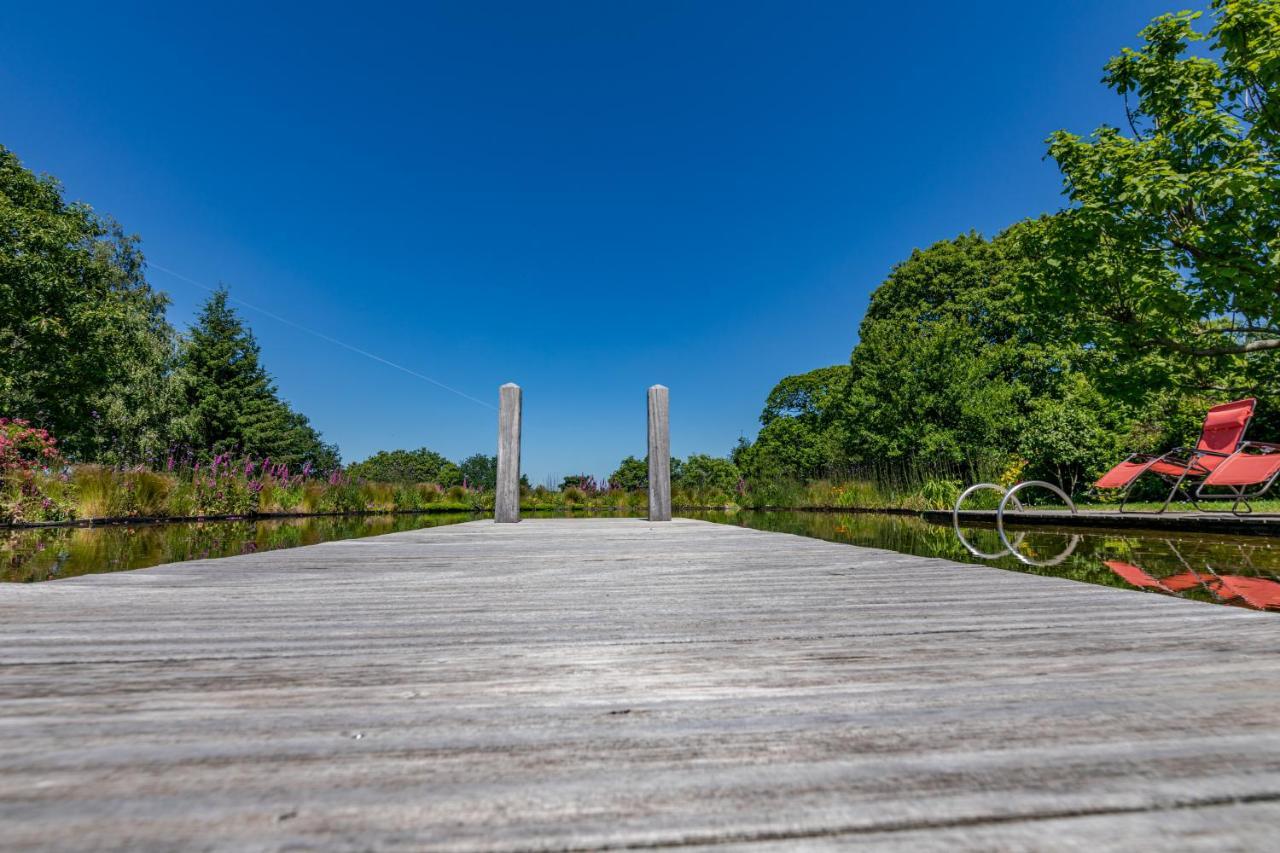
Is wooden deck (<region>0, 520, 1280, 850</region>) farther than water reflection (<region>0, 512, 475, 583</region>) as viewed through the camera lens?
No

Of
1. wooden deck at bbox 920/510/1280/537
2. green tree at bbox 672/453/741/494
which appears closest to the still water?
wooden deck at bbox 920/510/1280/537

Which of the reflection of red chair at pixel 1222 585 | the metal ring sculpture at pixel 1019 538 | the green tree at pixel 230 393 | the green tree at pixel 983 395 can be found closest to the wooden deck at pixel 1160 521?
the metal ring sculpture at pixel 1019 538

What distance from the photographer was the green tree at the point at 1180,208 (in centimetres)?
647

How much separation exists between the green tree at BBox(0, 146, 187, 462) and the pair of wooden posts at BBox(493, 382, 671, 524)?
12757mm

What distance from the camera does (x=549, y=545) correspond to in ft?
11.2

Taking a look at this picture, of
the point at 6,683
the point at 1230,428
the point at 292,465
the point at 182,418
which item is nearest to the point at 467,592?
the point at 6,683

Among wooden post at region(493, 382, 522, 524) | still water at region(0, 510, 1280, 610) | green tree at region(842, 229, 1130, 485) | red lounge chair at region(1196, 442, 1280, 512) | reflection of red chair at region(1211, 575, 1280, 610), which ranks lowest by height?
reflection of red chair at region(1211, 575, 1280, 610)

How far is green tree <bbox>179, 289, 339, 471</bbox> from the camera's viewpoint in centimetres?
2509

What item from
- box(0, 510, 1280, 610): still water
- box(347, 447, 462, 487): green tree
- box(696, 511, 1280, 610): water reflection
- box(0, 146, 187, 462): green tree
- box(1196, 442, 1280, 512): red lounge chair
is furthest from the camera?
box(347, 447, 462, 487): green tree

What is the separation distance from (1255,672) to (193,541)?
6.28 meters

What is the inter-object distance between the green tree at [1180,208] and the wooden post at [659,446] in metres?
6.08

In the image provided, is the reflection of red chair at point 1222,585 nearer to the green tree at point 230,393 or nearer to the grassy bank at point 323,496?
the grassy bank at point 323,496

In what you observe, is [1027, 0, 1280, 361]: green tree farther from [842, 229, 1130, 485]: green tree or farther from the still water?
the still water

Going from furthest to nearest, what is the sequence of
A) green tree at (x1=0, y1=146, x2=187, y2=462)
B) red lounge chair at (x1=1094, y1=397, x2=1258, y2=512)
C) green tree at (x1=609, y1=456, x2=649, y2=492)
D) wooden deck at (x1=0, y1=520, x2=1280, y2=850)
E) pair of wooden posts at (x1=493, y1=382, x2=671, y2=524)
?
green tree at (x1=609, y1=456, x2=649, y2=492), green tree at (x1=0, y1=146, x2=187, y2=462), pair of wooden posts at (x1=493, y1=382, x2=671, y2=524), red lounge chair at (x1=1094, y1=397, x2=1258, y2=512), wooden deck at (x1=0, y1=520, x2=1280, y2=850)
